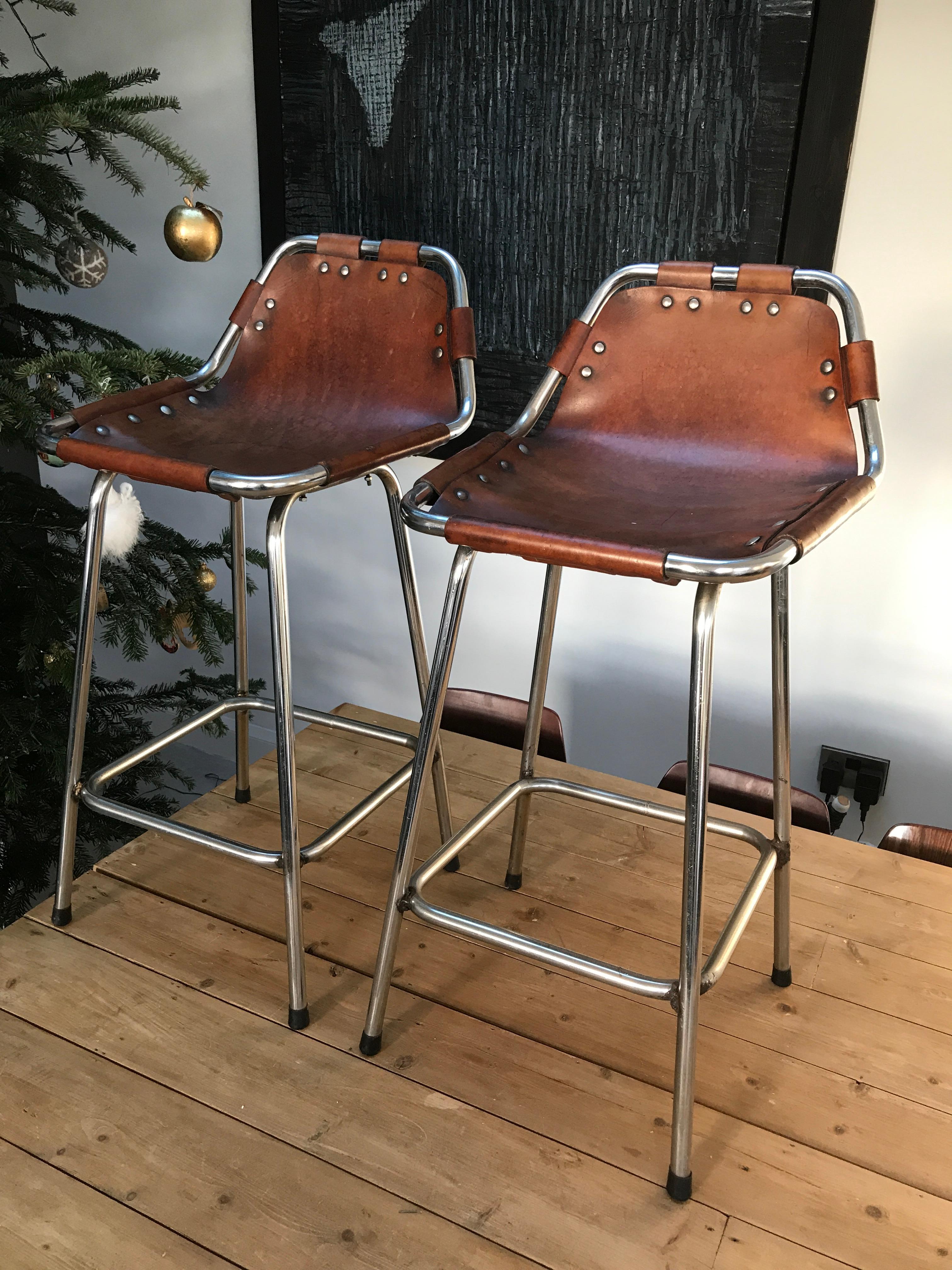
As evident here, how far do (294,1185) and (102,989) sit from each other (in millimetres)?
427

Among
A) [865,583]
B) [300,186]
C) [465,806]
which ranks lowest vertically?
[465,806]

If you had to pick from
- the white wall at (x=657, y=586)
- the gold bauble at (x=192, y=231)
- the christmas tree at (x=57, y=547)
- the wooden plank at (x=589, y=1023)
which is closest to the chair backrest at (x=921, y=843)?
the white wall at (x=657, y=586)

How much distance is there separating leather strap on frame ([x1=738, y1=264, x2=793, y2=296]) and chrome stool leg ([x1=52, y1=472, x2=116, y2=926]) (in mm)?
816

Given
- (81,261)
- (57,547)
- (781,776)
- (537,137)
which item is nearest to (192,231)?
(81,261)

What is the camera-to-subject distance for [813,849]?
177 cm

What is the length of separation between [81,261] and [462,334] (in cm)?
70

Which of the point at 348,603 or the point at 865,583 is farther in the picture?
the point at 348,603

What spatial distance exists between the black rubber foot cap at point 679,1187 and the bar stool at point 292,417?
1.64 feet

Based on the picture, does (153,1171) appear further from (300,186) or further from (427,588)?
(300,186)

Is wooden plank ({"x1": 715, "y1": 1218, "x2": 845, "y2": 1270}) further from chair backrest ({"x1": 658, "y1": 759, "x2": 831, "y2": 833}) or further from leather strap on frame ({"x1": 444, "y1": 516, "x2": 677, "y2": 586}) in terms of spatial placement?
chair backrest ({"x1": 658, "y1": 759, "x2": 831, "y2": 833})

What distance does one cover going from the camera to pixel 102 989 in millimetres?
1391

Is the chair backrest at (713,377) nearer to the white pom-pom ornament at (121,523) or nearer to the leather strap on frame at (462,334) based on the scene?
the leather strap on frame at (462,334)

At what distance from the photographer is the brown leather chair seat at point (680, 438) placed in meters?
1.07

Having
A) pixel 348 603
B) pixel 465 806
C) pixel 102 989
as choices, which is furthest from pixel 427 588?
pixel 102 989
